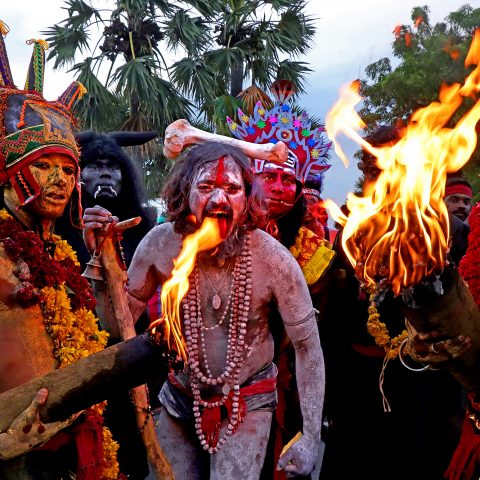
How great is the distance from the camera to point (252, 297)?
3.84m

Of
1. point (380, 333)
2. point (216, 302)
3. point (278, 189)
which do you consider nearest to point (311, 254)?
point (278, 189)

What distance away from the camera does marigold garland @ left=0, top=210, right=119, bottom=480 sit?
3.12m

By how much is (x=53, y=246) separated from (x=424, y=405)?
3.09m

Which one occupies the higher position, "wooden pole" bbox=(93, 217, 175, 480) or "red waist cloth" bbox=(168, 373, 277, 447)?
"wooden pole" bbox=(93, 217, 175, 480)

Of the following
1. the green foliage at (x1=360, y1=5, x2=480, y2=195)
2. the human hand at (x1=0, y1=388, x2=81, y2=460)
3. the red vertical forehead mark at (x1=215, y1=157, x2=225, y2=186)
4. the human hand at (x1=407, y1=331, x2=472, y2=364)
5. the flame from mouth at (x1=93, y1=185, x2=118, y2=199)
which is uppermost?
the green foliage at (x1=360, y1=5, x2=480, y2=195)

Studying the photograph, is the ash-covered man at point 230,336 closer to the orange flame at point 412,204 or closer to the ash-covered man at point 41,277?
the ash-covered man at point 41,277

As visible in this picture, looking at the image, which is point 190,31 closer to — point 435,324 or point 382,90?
point 382,90

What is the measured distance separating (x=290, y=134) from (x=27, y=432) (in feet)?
11.7

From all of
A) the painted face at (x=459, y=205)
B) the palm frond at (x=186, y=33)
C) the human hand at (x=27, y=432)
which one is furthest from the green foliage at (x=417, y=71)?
the human hand at (x=27, y=432)

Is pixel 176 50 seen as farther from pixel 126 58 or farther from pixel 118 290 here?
pixel 118 290

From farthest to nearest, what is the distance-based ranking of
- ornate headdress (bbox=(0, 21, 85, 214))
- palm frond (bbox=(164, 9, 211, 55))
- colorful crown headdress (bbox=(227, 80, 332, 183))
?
palm frond (bbox=(164, 9, 211, 55)) → colorful crown headdress (bbox=(227, 80, 332, 183)) → ornate headdress (bbox=(0, 21, 85, 214))

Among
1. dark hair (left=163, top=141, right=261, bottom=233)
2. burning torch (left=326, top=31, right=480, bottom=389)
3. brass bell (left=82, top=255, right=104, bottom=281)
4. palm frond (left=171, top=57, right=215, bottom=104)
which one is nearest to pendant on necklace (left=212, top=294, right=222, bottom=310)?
dark hair (left=163, top=141, right=261, bottom=233)

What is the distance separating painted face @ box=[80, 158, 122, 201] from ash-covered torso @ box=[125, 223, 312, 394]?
207 centimetres

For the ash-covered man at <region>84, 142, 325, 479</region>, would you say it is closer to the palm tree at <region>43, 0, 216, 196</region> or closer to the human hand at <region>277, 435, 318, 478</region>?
the human hand at <region>277, 435, 318, 478</region>
